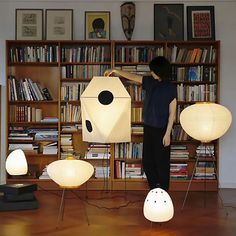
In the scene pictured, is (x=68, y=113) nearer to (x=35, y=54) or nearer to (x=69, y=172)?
(x=35, y=54)

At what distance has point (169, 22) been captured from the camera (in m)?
4.94

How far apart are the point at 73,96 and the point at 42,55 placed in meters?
0.64

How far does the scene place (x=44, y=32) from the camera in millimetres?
4988

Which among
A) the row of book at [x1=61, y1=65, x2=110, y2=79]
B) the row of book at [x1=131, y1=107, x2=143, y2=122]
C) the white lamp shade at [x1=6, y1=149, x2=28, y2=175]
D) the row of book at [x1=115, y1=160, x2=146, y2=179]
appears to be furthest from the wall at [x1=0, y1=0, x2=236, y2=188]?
the white lamp shade at [x1=6, y1=149, x2=28, y2=175]

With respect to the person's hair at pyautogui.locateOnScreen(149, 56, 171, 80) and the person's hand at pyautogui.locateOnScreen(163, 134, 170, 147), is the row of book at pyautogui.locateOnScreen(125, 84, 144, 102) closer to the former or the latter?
the person's hair at pyautogui.locateOnScreen(149, 56, 171, 80)

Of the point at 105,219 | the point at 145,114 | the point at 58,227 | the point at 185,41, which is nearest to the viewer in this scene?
the point at 58,227

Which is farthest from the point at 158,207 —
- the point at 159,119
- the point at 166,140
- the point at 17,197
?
the point at 17,197

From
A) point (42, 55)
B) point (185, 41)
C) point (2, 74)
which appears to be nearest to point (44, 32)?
point (42, 55)

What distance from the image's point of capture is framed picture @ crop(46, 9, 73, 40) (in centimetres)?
495

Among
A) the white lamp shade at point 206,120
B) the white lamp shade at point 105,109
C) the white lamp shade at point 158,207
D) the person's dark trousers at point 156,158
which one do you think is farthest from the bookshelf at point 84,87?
the white lamp shade at point 158,207

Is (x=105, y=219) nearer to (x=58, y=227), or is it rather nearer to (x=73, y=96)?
(x=58, y=227)

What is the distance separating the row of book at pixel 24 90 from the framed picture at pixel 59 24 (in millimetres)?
638

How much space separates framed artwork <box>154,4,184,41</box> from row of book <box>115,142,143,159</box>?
1400 millimetres

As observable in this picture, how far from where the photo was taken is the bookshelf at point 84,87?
4828 millimetres
